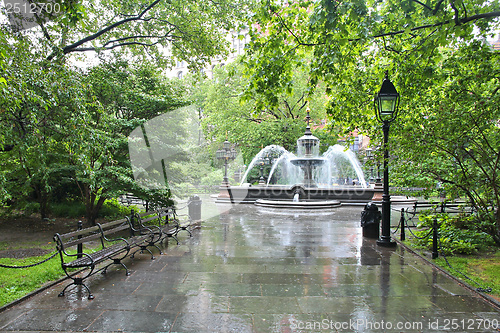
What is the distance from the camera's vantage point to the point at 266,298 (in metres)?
4.60

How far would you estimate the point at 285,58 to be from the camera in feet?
23.9

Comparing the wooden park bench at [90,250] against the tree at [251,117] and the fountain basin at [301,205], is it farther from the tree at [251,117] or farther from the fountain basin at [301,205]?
the tree at [251,117]

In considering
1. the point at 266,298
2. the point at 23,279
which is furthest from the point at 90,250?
the point at 266,298

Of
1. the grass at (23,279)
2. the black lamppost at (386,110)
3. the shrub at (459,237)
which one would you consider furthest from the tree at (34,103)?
the shrub at (459,237)

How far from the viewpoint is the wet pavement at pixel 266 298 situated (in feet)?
12.4

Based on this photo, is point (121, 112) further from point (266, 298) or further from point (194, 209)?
point (266, 298)

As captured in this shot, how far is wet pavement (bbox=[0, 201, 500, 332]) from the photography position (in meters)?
3.79

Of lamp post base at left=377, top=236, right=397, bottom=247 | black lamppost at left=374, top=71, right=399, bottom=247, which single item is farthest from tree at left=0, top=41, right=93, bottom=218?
lamp post base at left=377, top=236, right=397, bottom=247

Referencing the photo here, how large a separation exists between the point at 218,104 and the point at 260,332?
1097 inches

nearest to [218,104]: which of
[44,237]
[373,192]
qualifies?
[373,192]

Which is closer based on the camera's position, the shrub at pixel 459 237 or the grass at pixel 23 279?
the grass at pixel 23 279

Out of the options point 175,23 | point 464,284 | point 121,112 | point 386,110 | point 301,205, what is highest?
Answer: point 175,23

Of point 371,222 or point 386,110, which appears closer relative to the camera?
point 386,110
